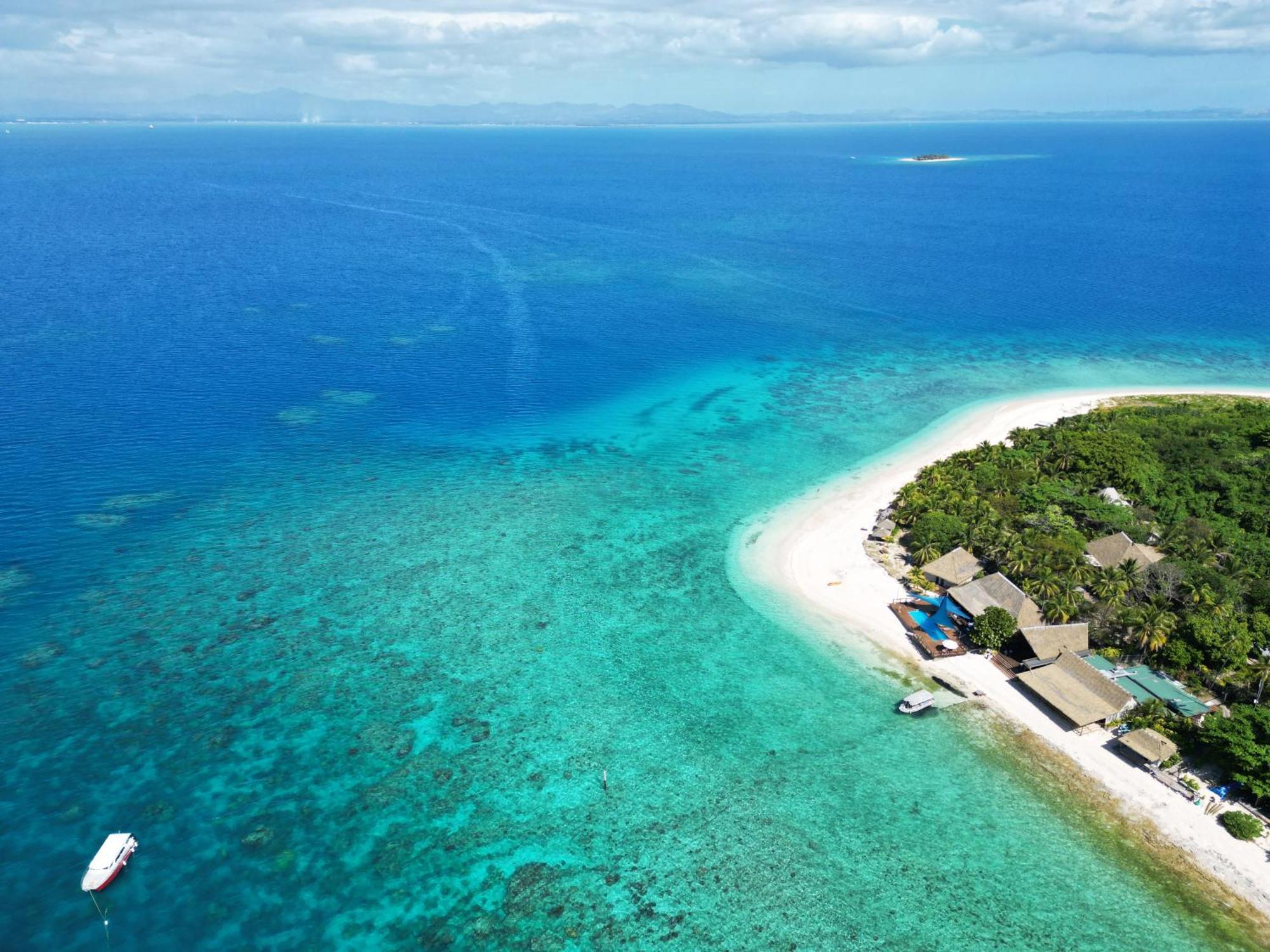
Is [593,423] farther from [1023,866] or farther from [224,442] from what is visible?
[1023,866]

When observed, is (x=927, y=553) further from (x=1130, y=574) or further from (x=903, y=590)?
(x=1130, y=574)

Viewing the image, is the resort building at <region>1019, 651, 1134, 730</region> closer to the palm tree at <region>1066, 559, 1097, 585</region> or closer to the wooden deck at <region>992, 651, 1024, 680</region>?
the wooden deck at <region>992, 651, 1024, 680</region>

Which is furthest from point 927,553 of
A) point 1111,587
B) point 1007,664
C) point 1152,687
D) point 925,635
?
point 1152,687

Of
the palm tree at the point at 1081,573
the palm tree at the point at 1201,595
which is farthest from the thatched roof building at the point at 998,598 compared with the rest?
the palm tree at the point at 1201,595

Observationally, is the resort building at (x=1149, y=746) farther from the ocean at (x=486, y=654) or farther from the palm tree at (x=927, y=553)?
the palm tree at (x=927, y=553)

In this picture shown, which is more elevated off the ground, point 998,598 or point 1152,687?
point 998,598

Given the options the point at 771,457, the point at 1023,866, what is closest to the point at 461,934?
the point at 1023,866
